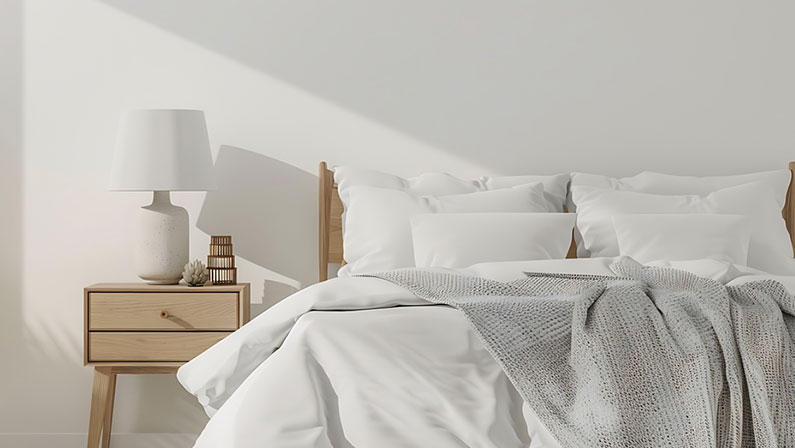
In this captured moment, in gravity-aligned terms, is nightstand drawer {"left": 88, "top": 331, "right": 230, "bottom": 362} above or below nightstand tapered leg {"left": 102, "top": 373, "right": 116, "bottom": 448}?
above

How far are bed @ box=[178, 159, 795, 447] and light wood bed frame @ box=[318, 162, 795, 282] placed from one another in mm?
1493

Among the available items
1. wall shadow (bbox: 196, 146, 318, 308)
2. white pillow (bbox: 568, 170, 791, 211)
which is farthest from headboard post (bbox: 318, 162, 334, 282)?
white pillow (bbox: 568, 170, 791, 211)

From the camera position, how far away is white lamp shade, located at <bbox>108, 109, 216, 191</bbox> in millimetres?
3002

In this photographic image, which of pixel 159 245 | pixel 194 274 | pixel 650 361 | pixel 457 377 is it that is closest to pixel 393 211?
pixel 194 274

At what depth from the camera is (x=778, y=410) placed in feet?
4.69

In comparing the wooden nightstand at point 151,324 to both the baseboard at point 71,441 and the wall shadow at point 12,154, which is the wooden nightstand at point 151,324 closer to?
the baseboard at point 71,441

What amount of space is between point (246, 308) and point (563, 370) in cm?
187

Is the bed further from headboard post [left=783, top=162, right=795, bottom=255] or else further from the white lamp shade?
headboard post [left=783, top=162, right=795, bottom=255]

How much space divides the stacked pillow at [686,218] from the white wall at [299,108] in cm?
22

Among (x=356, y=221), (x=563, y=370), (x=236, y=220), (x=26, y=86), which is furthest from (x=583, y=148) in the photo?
(x=26, y=86)

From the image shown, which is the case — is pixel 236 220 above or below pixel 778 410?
above

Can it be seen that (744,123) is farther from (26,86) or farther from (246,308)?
(26,86)

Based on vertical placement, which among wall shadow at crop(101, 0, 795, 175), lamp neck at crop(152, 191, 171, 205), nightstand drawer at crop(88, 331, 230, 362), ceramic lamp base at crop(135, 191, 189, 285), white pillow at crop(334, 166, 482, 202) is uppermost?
wall shadow at crop(101, 0, 795, 175)

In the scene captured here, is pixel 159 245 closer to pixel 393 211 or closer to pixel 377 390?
pixel 393 211
